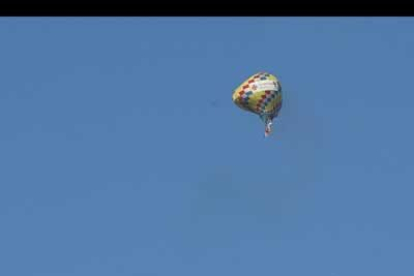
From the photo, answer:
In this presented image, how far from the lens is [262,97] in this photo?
291 feet

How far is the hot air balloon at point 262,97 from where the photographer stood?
89062 millimetres

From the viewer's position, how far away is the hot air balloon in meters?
89.1
